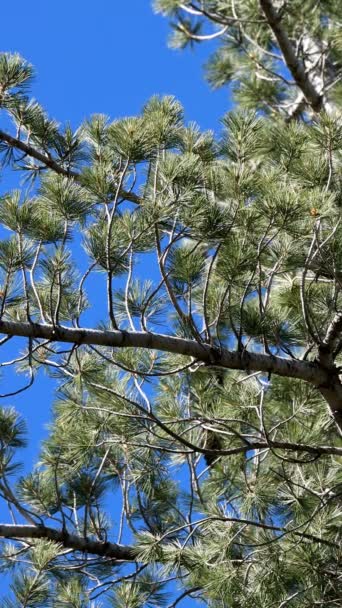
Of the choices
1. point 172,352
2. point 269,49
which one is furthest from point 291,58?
point 172,352

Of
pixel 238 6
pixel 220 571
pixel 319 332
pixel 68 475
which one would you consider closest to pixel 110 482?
pixel 68 475

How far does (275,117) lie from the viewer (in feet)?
16.9

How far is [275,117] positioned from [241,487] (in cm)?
241

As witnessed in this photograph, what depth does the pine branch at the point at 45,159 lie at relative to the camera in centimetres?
276

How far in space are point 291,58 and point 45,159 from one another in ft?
5.90

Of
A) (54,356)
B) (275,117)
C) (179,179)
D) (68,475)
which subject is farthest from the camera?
(275,117)

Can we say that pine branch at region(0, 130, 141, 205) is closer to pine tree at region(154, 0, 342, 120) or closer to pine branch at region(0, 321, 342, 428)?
pine branch at region(0, 321, 342, 428)

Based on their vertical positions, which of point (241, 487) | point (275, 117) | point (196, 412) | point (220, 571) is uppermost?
point (275, 117)

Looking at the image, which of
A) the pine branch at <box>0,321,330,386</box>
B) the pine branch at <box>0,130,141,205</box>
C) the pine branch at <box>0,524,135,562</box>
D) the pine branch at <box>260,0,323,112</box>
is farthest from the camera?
the pine branch at <box>260,0,323,112</box>

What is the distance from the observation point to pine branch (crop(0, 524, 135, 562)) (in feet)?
10.2

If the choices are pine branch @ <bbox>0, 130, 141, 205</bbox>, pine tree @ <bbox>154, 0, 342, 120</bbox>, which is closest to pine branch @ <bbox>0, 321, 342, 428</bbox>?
pine branch @ <bbox>0, 130, 141, 205</bbox>

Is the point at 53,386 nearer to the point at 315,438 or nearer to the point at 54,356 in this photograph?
the point at 54,356

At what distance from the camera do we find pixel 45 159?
2.94m

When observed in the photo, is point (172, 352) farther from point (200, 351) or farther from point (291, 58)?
point (291, 58)
